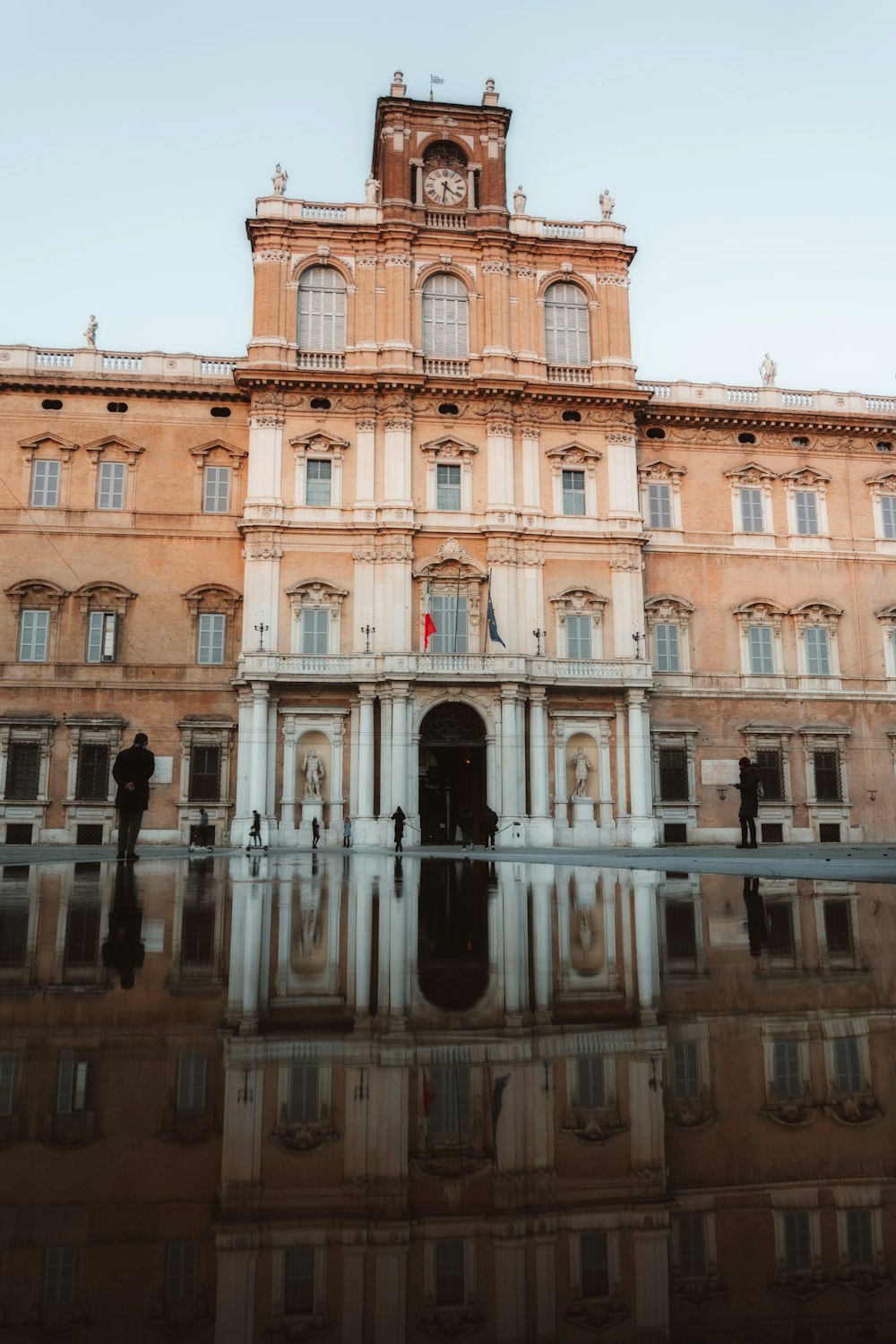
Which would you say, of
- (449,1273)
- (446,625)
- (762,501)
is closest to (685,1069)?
(449,1273)

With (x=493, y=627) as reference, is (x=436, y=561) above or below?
above

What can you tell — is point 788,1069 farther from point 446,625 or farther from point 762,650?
point 762,650

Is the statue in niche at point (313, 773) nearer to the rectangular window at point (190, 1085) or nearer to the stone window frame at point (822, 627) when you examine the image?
the stone window frame at point (822, 627)

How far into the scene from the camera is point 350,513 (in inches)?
1292

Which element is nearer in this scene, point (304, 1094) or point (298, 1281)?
point (298, 1281)

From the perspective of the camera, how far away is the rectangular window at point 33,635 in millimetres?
32188

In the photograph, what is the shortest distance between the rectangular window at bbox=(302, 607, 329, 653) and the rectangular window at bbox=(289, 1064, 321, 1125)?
2935cm

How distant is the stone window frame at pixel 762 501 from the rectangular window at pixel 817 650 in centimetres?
330

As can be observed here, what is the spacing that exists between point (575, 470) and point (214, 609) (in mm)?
12645

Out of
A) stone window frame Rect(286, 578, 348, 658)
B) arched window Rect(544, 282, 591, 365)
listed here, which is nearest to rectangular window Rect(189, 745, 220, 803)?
stone window frame Rect(286, 578, 348, 658)

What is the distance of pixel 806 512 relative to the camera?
120ft

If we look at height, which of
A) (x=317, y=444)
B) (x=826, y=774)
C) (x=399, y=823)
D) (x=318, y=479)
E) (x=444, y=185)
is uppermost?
(x=444, y=185)

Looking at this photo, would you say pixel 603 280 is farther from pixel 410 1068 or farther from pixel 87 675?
pixel 410 1068

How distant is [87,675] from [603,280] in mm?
21665
